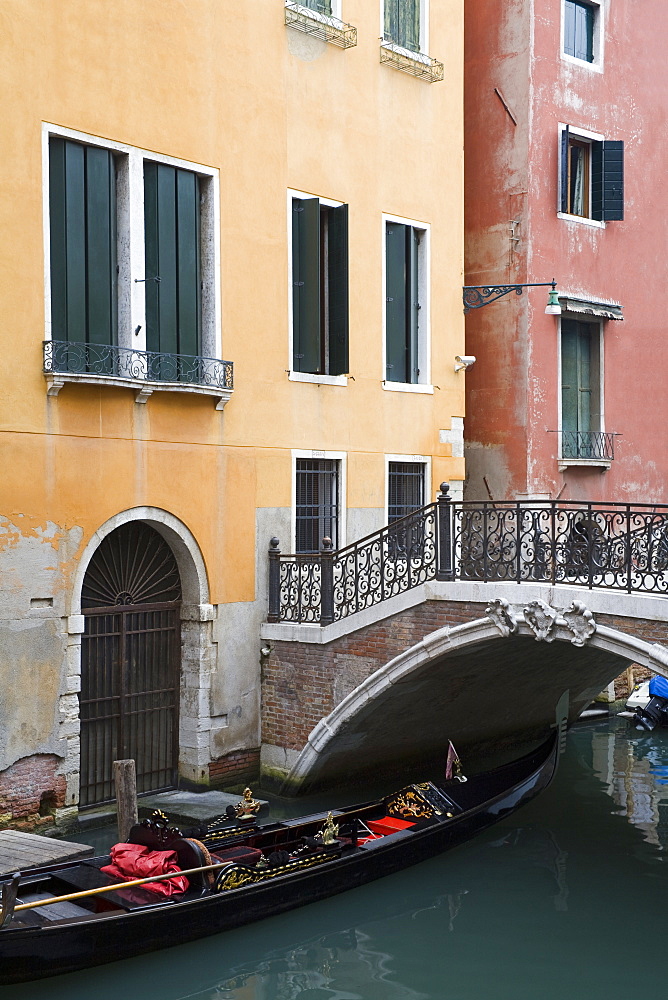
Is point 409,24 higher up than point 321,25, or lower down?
higher up

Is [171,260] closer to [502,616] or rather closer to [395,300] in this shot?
[395,300]

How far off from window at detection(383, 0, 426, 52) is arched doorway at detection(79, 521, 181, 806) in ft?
18.8

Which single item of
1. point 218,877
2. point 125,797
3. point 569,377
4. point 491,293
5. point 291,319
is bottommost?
point 218,877

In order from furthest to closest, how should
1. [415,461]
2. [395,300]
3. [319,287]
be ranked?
1. [415,461]
2. [395,300]
3. [319,287]

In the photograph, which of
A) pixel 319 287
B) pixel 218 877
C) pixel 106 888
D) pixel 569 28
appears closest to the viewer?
pixel 106 888

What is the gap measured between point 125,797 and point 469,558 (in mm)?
3323

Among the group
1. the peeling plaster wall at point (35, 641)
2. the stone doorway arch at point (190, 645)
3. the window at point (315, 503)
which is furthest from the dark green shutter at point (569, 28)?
the peeling plaster wall at point (35, 641)

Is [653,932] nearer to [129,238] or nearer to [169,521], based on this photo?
[169,521]

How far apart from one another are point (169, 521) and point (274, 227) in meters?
2.92

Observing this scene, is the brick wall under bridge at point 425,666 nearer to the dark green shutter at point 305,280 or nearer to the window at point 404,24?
the dark green shutter at point 305,280

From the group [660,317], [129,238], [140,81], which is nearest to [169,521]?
[129,238]

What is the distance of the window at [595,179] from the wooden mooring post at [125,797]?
852 centimetres

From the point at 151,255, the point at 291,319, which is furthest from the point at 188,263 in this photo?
the point at 291,319

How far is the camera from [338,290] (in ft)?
37.9
